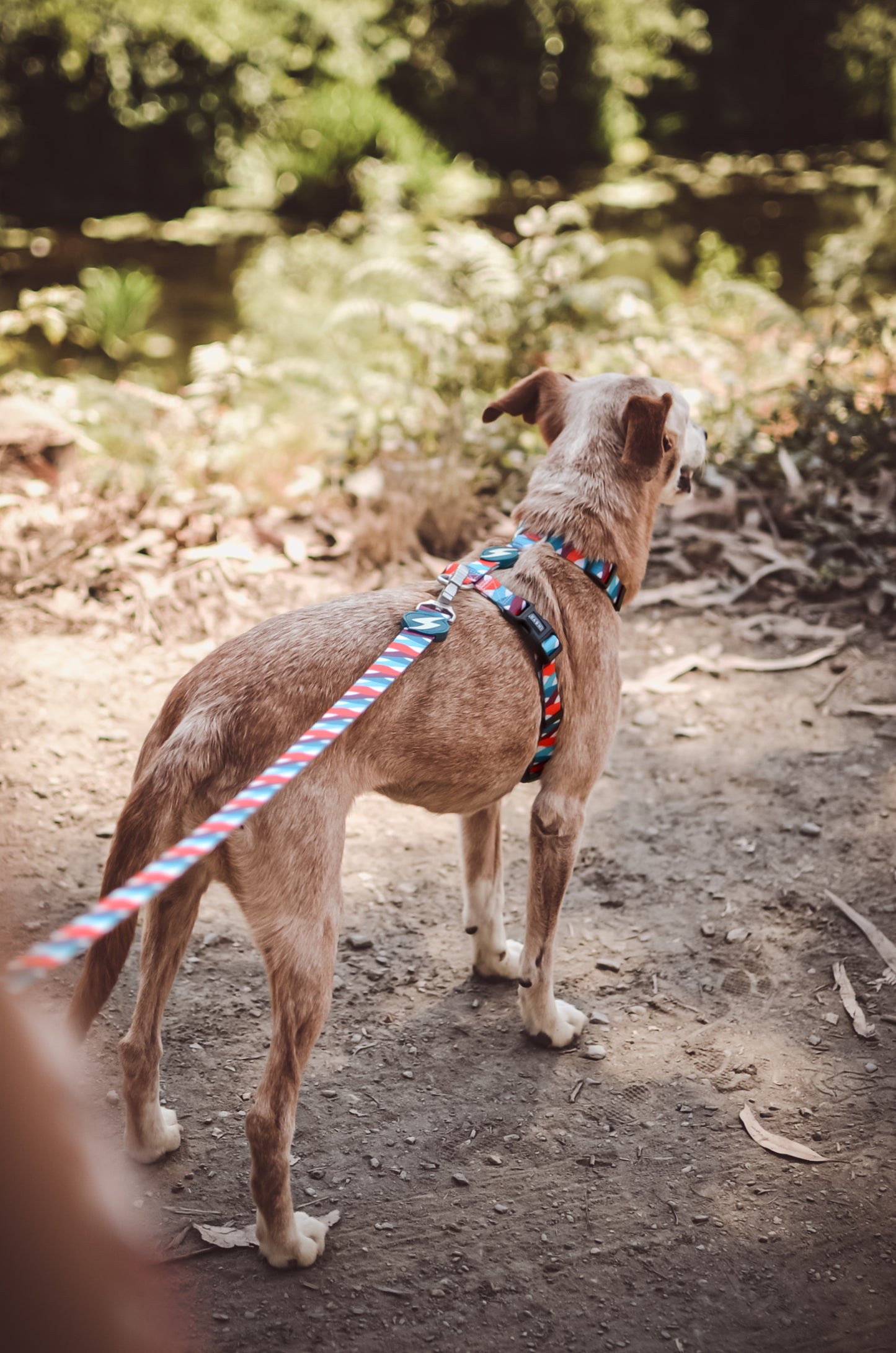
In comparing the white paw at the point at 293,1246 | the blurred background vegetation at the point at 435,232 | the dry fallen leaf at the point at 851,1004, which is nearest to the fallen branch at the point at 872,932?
the dry fallen leaf at the point at 851,1004

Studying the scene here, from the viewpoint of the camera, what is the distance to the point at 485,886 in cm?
321

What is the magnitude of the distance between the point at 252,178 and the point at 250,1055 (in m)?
20.3

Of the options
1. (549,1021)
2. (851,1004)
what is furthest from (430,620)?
(851,1004)

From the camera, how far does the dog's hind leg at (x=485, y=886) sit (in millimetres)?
3199

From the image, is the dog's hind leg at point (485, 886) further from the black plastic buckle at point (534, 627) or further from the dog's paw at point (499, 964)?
the black plastic buckle at point (534, 627)

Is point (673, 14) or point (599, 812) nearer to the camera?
point (599, 812)

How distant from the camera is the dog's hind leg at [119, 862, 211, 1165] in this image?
2.37 m

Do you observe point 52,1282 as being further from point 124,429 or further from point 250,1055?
point 124,429

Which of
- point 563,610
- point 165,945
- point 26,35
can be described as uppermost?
point 26,35

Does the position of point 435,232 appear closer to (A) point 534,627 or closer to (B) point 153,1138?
(A) point 534,627

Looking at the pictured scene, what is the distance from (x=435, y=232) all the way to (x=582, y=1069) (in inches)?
358

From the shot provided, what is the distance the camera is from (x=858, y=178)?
2052cm

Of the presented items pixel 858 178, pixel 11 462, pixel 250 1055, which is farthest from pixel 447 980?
pixel 858 178

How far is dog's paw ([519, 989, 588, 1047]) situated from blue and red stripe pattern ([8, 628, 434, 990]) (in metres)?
1.26
